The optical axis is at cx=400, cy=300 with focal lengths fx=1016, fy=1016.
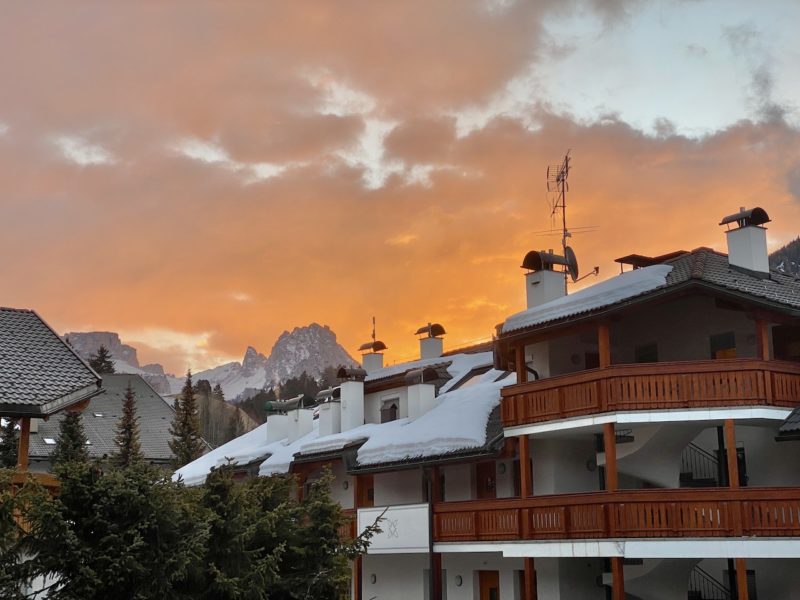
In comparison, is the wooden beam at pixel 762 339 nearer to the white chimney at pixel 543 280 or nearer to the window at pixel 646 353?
the window at pixel 646 353

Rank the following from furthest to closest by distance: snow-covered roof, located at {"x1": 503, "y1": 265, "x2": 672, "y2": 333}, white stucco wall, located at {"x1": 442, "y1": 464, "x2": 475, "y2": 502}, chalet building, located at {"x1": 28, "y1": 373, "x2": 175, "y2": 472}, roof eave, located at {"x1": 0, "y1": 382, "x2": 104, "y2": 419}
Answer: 1. chalet building, located at {"x1": 28, "y1": 373, "x2": 175, "y2": 472}
2. white stucco wall, located at {"x1": 442, "y1": 464, "x2": 475, "y2": 502}
3. snow-covered roof, located at {"x1": 503, "y1": 265, "x2": 672, "y2": 333}
4. roof eave, located at {"x1": 0, "y1": 382, "x2": 104, "y2": 419}

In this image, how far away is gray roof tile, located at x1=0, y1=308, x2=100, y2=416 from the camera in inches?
647

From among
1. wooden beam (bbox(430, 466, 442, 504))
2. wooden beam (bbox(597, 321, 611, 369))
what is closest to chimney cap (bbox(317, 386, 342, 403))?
wooden beam (bbox(430, 466, 442, 504))

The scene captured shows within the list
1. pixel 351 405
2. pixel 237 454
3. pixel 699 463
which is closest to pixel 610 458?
pixel 699 463

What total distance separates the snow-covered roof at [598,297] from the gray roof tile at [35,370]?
12175 millimetres

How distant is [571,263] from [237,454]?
1718 centimetres

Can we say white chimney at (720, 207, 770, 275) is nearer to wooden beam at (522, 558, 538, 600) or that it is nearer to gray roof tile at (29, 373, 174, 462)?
wooden beam at (522, 558, 538, 600)

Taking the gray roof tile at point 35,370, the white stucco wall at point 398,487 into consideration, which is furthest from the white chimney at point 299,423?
the gray roof tile at point 35,370

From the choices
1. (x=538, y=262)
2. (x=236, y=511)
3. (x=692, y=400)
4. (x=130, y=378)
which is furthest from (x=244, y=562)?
(x=130, y=378)

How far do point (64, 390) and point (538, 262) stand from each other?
1789cm

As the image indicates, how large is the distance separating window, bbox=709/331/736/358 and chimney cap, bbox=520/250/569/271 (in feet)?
22.7

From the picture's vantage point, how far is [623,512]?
2275cm

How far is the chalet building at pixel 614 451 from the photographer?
22438mm

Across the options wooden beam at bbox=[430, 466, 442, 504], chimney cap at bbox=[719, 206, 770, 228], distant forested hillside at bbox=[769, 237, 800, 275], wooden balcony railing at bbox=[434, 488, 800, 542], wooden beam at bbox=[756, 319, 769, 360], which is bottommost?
wooden balcony railing at bbox=[434, 488, 800, 542]
